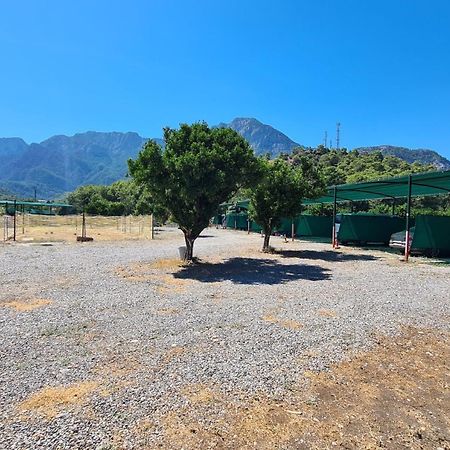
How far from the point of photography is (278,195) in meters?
18.1

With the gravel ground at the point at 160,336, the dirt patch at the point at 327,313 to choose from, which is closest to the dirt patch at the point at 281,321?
the gravel ground at the point at 160,336

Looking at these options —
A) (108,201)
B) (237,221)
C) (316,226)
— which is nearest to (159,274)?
(316,226)

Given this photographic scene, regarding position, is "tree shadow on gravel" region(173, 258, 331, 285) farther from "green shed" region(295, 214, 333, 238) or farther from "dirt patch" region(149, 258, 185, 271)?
"green shed" region(295, 214, 333, 238)

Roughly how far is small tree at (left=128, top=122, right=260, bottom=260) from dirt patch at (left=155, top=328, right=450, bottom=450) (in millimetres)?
8475

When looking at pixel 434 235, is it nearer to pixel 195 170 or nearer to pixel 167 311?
pixel 195 170

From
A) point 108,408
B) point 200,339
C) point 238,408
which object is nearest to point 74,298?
point 200,339

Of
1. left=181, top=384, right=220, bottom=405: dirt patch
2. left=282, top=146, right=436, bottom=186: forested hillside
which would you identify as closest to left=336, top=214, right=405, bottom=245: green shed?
left=181, top=384, right=220, bottom=405: dirt patch

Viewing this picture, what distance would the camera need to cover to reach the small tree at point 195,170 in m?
12.0

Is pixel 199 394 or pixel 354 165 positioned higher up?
pixel 354 165

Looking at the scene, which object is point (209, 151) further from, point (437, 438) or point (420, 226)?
point (420, 226)

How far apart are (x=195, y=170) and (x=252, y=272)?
13.0 ft

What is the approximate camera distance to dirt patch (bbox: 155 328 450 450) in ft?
10.2

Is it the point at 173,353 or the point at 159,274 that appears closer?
the point at 173,353

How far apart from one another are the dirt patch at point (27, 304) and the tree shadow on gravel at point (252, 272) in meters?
4.31
